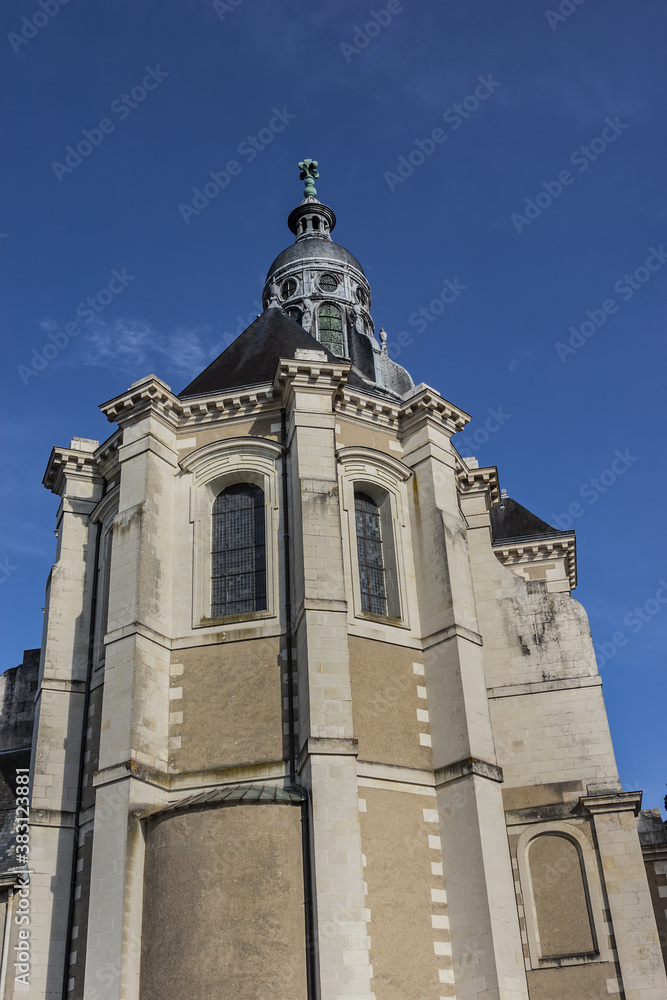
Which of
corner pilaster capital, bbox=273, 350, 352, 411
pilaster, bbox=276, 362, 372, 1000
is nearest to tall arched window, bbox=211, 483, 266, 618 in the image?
pilaster, bbox=276, 362, 372, 1000

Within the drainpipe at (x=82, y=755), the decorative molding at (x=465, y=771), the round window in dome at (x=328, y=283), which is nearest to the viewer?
the decorative molding at (x=465, y=771)

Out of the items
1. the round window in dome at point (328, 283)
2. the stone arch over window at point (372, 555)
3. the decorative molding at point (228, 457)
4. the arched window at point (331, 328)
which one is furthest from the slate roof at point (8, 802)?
the round window in dome at point (328, 283)

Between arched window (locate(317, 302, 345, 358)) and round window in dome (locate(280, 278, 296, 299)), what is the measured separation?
159 cm

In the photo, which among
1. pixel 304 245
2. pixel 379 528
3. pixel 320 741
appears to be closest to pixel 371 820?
pixel 320 741

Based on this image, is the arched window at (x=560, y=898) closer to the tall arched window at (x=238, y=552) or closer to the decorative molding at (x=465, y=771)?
the decorative molding at (x=465, y=771)

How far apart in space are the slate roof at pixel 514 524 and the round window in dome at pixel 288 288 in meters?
12.7

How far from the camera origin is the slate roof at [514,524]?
32312 mm

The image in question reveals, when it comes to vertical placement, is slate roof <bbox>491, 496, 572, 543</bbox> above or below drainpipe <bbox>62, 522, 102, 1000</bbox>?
above

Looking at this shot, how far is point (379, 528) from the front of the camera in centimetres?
2308

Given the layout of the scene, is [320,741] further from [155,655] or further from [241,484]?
[241,484]

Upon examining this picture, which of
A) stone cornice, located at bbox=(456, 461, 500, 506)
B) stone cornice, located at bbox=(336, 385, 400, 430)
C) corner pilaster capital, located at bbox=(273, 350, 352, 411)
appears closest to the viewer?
corner pilaster capital, located at bbox=(273, 350, 352, 411)

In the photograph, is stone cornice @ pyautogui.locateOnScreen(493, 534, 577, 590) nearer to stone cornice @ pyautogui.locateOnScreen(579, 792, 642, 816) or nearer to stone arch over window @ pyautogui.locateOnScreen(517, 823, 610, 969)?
stone cornice @ pyautogui.locateOnScreen(579, 792, 642, 816)

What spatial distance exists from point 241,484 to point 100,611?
409 cm

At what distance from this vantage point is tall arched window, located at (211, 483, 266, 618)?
70.5 ft
